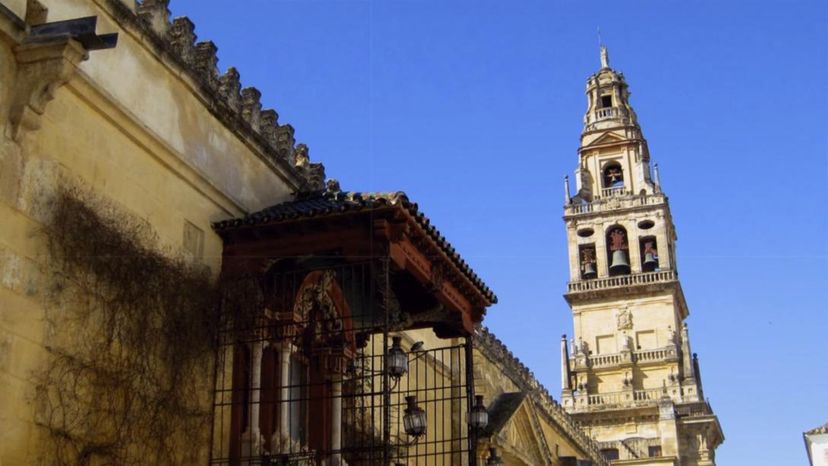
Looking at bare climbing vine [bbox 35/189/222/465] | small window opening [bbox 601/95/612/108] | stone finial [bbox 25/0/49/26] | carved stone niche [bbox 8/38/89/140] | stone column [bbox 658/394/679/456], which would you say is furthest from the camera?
small window opening [bbox 601/95/612/108]

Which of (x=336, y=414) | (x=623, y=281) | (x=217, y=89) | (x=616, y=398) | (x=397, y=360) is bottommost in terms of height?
(x=336, y=414)

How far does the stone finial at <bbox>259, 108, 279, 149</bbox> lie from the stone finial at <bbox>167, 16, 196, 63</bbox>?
1716 mm

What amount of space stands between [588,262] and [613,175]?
559cm

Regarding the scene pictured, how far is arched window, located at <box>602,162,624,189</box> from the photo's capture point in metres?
57.8

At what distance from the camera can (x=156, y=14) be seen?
37.2ft

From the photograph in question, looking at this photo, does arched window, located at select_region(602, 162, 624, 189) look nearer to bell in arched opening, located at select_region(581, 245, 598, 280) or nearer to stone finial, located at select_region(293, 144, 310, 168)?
bell in arched opening, located at select_region(581, 245, 598, 280)

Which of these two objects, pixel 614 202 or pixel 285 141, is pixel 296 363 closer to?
pixel 285 141

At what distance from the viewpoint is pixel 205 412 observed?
10734 mm

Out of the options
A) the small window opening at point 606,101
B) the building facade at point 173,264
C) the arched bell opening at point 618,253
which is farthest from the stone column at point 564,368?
the building facade at point 173,264

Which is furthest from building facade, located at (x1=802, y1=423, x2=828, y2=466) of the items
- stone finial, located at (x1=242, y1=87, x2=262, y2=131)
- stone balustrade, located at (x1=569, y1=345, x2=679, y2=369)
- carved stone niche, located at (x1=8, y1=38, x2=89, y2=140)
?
carved stone niche, located at (x1=8, y1=38, x2=89, y2=140)

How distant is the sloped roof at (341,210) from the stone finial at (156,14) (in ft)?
7.25

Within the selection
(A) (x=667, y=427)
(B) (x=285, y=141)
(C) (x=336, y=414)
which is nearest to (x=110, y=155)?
(B) (x=285, y=141)

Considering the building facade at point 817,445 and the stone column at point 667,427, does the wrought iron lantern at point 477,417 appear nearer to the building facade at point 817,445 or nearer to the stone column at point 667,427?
the building facade at point 817,445

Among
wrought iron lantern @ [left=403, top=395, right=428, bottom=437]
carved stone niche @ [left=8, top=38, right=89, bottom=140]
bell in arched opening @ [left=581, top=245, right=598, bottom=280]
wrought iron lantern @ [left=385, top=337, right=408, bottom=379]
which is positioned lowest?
wrought iron lantern @ [left=403, top=395, right=428, bottom=437]
